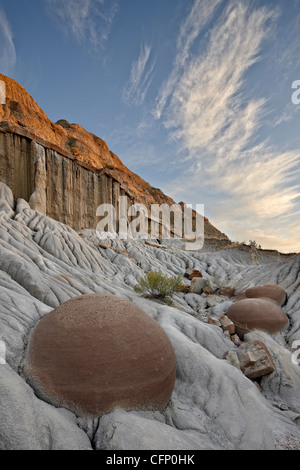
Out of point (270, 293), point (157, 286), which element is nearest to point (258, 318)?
point (270, 293)

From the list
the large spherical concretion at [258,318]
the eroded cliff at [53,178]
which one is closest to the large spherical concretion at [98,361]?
the large spherical concretion at [258,318]

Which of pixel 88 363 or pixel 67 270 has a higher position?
pixel 67 270

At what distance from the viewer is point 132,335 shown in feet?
10.9

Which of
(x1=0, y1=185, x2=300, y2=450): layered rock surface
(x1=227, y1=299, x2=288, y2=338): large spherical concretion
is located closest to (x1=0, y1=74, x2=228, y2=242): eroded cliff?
(x1=0, y1=185, x2=300, y2=450): layered rock surface

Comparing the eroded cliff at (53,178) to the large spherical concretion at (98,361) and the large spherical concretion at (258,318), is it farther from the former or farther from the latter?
the large spherical concretion at (98,361)

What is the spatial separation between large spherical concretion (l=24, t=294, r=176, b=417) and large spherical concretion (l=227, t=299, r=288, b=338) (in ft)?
17.3

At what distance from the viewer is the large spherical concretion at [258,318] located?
780cm

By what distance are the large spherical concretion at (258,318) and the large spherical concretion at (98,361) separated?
5.29 m

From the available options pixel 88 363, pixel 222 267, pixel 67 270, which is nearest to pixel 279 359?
pixel 88 363

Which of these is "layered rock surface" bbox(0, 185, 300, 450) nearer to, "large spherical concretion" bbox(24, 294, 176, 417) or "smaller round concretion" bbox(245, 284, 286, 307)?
"large spherical concretion" bbox(24, 294, 176, 417)

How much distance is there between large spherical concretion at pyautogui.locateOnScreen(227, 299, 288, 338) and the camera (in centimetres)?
780

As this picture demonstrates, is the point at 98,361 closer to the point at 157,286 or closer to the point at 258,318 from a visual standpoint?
the point at 258,318
